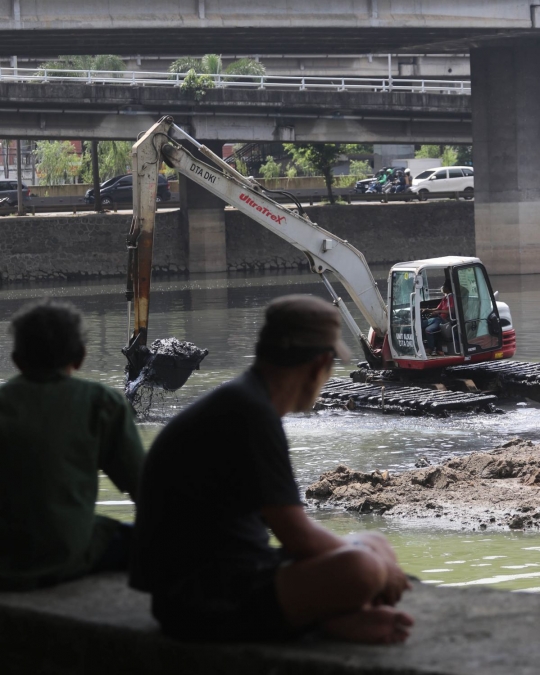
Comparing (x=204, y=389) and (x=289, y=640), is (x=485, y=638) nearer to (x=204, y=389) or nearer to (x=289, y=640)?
(x=289, y=640)

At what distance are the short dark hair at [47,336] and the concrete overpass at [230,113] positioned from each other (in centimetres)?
4525

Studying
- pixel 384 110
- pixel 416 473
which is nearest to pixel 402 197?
pixel 384 110

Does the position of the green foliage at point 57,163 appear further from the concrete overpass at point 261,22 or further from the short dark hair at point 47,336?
the short dark hair at point 47,336

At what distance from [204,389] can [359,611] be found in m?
16.9

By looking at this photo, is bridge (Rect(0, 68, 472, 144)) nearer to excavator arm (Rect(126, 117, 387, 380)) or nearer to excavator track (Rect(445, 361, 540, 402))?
excavator arm (Rect(126, 117, 387, 380))

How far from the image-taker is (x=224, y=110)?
167ft

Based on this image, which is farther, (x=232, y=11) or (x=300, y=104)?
(x=300, y=104)

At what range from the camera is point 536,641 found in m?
3.67

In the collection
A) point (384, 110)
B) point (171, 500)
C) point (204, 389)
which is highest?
point (384, 110)

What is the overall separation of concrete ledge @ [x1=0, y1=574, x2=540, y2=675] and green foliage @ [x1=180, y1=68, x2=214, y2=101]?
46.4m

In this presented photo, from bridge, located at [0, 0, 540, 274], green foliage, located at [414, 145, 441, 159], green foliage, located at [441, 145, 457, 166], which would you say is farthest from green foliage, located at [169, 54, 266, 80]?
green foliage, located at [414, 145, 441, 159]

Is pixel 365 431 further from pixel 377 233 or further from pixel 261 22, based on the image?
pixel 377 233

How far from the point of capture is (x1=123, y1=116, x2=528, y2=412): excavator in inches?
687

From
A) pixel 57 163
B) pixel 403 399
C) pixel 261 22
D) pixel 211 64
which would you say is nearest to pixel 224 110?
pixel 261 22
